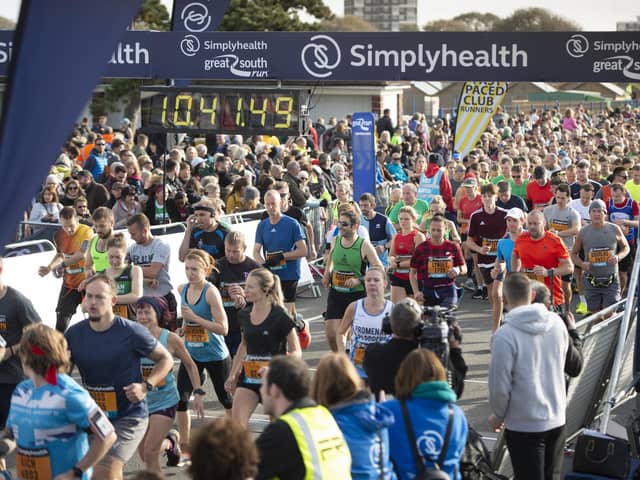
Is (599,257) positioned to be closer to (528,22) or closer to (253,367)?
(253,367)

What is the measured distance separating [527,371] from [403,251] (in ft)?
17.8

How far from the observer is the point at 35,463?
19.4 ft

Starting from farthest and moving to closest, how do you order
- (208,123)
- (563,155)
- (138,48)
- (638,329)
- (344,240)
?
(563,155)
(208,123)
(138,48)
(344,240)
(638,329)

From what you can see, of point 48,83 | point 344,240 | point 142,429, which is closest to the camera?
point 48,83

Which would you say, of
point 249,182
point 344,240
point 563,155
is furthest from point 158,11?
point 344,240

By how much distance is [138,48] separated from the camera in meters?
15.6

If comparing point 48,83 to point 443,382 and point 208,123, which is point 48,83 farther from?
point 208,123

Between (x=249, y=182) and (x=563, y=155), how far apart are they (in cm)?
1084

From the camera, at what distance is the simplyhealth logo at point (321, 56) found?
14.6 m

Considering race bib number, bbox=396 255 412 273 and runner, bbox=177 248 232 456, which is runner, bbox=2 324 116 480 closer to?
runner, bbox=177 248 232 456

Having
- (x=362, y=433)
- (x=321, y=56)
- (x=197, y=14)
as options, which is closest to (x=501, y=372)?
(x=362, y=433)

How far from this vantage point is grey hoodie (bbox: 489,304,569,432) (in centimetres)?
670

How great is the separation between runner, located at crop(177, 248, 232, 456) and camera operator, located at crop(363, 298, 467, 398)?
2180mm

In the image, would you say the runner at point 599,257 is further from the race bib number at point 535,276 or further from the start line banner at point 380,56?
the start line banner at point 380,56
